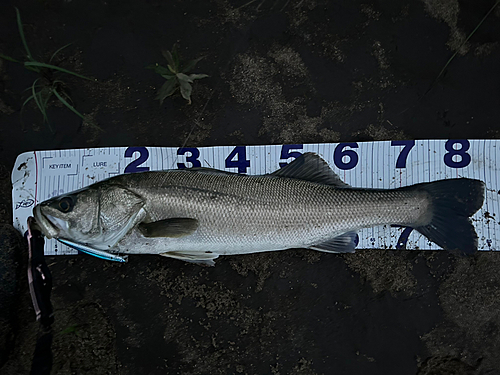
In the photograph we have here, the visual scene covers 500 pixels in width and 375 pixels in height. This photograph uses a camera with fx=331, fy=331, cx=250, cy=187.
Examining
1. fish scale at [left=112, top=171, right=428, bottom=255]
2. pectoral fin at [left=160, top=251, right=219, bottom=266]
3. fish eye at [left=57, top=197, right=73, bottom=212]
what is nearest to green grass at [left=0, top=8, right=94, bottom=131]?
fish eye at [left=57, top=197, right=73, bottom=212]

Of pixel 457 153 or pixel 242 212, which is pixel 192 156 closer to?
pixel 242 212

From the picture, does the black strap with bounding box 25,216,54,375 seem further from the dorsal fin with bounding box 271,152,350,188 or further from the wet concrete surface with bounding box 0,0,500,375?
the dorsal fin with bounding box 271,152,350,188

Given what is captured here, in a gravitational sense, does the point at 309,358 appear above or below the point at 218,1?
below

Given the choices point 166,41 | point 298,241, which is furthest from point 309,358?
point 166,41

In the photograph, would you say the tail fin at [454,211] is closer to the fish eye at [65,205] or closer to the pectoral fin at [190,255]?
the pectoral fin at [190,255]

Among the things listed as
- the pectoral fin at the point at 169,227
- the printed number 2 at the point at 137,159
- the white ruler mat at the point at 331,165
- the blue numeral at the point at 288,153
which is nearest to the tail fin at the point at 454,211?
the white ruler mat at the point at 331,165

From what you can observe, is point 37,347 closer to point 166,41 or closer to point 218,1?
point 166,41
